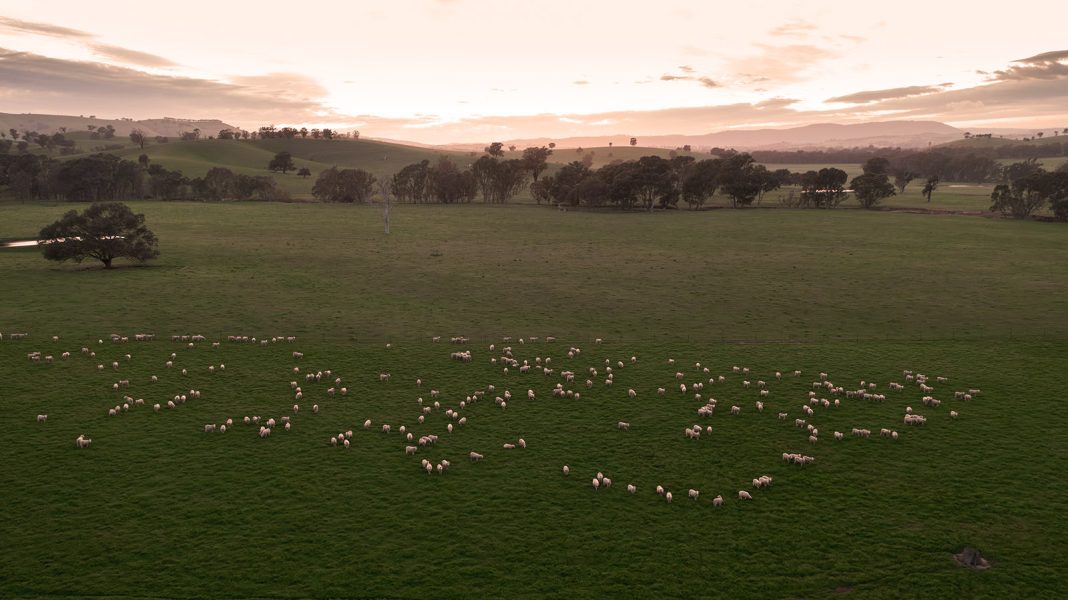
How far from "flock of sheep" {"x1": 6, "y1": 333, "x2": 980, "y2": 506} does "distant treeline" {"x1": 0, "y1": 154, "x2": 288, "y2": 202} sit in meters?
135

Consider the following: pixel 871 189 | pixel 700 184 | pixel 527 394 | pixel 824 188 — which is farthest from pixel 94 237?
pixel 871 189

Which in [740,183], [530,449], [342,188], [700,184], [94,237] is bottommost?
[530,449]

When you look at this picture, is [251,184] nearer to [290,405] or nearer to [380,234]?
[380,234]

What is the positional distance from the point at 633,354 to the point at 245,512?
2255 cm

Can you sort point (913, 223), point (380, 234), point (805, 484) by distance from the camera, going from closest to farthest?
1. point (805, 484)
2. point (380, 234)
3. point (913, 223)

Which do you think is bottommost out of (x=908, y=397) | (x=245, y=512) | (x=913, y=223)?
(x=245, y=512)

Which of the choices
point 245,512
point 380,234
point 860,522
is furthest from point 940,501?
point 380,234

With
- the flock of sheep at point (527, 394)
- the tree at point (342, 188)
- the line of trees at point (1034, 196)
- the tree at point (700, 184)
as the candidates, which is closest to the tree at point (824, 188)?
the tree at point (700, 184)

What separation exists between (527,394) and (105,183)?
525 ft

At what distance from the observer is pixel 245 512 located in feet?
64.0

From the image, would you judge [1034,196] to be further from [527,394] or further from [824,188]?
[527,394]

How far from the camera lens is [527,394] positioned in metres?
29.9

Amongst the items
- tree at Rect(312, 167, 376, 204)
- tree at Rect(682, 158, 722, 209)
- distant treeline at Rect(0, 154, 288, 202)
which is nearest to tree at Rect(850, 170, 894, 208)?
tree at Rect(682, 158, 722, 209)

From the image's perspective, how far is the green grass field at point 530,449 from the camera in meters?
16.9
